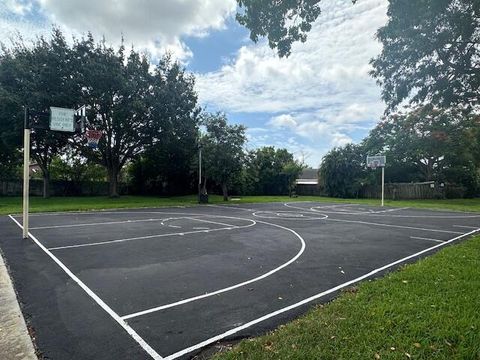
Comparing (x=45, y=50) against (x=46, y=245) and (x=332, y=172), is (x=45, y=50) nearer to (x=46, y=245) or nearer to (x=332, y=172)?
(x=46, y=245)

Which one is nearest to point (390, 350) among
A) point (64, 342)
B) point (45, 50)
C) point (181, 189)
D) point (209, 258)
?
point (64, 342)

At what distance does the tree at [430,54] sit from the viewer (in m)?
8.04

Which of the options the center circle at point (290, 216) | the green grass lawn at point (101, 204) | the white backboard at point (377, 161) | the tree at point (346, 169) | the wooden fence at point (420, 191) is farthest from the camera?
the tree at point (346, 169)

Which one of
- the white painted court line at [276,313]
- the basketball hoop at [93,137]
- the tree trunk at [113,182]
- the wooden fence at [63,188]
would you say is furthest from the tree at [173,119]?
the white painted court line at [276,313]

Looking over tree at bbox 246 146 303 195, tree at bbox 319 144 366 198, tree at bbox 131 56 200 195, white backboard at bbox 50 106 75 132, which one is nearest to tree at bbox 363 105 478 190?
tree at bbox 319 144 366 198

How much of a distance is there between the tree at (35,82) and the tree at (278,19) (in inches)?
879

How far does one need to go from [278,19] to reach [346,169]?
33946 millimetres

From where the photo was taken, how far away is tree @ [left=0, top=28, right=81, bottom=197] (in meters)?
24.8

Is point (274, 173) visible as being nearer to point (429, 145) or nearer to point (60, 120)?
point (429, 145)

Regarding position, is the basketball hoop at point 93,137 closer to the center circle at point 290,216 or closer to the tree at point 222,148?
the tree at point 222,148

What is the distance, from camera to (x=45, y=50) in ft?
84.3

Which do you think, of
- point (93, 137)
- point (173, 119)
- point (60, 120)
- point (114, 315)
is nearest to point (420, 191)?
point (173, 119)

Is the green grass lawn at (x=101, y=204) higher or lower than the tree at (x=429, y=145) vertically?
lower

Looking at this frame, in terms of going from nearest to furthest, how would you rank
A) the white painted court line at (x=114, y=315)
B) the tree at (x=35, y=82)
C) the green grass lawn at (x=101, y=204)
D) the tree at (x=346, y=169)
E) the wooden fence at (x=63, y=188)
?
the white painted court line at (x=114, y=315)
the green grass lawn at (x=101, y=204)
the tree at (x=35, y=82)
the wooden fence at (x=63, y=188)
the tree at (x=346, y=169)
